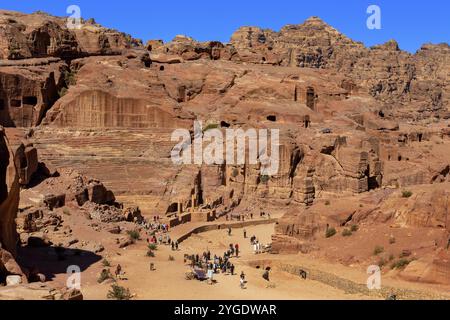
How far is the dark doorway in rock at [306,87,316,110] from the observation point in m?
61.9

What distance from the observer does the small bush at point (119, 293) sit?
64.1ft

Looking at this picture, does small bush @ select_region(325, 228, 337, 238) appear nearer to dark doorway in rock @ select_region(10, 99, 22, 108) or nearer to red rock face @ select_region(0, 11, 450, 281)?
red rock face @ select_region(0, 11, 450, 281)

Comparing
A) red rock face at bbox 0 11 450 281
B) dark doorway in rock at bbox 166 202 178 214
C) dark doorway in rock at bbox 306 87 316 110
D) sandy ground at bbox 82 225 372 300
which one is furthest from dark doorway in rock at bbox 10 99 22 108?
dark doorway in rock at bbox 306 87 316 110

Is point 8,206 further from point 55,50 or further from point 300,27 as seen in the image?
point 300,27

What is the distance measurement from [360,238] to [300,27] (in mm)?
110904

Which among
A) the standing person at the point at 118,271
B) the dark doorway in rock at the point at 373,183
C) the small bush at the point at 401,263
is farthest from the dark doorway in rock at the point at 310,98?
the standing person at the point at 118,271

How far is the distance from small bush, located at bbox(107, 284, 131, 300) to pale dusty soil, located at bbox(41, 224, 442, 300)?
1.07 ft

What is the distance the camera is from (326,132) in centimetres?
5062

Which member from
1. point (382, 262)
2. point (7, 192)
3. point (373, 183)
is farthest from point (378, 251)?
point (373, 183)

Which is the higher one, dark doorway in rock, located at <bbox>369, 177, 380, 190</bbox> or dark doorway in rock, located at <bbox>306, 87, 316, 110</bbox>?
dark doorway in rock, located at <bbox>306, 87, 316, 110</bbox>

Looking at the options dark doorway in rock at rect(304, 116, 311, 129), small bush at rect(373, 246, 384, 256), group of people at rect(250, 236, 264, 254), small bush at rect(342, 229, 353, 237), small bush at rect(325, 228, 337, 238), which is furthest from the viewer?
dark doorway in rock at rect(304, 116, 311, 129)

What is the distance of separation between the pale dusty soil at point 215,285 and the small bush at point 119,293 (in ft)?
1.07

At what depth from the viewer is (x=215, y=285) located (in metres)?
22.8
